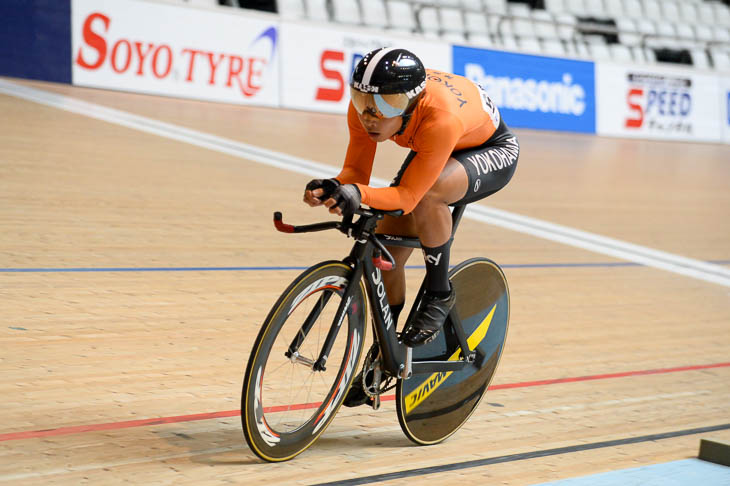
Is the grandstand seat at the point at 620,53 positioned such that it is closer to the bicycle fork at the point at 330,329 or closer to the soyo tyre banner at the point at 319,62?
the soyo tyre banner at the point at 319,62

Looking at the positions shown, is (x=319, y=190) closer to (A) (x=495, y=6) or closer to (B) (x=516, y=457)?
(B) (x=516, y=457)

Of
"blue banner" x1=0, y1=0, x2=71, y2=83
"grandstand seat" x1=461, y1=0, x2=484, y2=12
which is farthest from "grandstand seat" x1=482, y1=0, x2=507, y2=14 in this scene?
"blue banner" x1=0, y1=0, x2=71, y2=83

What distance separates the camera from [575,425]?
3.06m

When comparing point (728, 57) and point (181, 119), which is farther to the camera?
point (728, 57)

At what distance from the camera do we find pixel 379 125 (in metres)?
2.36

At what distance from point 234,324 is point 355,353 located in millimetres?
1314

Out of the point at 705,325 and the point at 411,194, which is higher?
the point at 411,194

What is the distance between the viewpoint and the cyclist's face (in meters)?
2.35

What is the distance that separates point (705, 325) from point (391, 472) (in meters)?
2.80

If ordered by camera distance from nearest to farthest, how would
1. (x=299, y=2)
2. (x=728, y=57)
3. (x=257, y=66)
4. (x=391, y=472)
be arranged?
(x=391, y=472)
(x=257, y=66)
(x=299, y=2)
(x=728, y=57)

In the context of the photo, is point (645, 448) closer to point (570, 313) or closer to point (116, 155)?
point (570, 313)

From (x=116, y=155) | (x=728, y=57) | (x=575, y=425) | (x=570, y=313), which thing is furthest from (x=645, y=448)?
(x=728, y=57)

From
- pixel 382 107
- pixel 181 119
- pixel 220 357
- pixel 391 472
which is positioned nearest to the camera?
pixel 382 107

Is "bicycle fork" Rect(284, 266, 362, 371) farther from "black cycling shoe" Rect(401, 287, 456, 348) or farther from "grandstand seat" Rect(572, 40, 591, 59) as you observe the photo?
"grandstand seat" Rect(572, 40, 591, 59)
